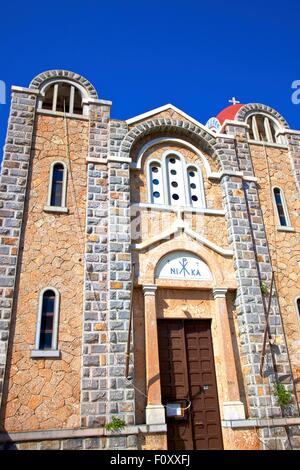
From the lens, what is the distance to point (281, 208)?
12492 millimetres

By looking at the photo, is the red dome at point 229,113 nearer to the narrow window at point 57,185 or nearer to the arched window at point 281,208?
the arched window at point 281,208

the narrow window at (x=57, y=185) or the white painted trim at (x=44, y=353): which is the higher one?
the narrow window at (x=57, y=185)

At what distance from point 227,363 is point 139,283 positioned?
2.95 meters

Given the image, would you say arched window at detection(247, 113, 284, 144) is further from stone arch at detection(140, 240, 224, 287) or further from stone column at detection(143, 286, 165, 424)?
stone column at detection(143, 286, 165, 424)

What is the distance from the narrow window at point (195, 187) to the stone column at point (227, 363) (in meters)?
2.85

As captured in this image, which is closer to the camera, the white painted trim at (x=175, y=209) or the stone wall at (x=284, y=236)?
the stone wall at (x=284, y=236)

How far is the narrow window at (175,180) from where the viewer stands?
11414 millimetres

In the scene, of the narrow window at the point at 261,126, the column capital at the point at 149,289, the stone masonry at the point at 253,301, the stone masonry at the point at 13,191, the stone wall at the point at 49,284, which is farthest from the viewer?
the narrow window at the point at 261,126

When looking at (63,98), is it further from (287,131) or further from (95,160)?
(287,131)

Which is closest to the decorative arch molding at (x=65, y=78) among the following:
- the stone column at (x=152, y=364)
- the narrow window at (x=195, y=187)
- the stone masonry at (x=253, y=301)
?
the narrow window at (x=195, y=187)

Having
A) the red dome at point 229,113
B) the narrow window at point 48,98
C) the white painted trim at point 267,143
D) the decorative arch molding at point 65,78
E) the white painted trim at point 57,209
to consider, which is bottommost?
the white painted trim at point 57,209
